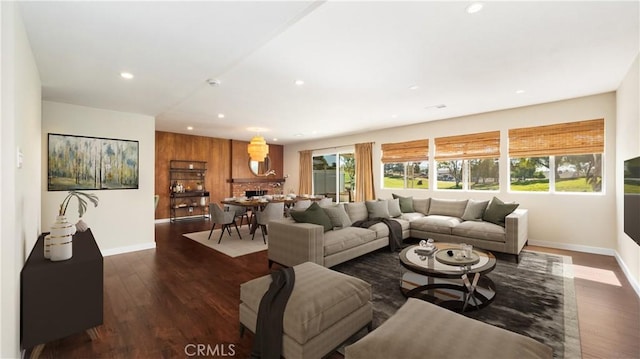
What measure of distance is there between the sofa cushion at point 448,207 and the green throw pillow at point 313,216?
8.70 ft

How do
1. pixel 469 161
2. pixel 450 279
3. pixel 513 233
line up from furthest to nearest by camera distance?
pixel 469 161 < pixel 513 233 < pixel 450 279

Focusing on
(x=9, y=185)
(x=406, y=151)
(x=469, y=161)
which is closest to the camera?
(x=9, y=185)

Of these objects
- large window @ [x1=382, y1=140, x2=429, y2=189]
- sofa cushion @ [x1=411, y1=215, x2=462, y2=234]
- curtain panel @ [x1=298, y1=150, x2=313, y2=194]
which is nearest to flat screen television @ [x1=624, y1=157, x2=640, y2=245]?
sofa cushion @ [x1=411, y1=215, x2=462, y2=234]

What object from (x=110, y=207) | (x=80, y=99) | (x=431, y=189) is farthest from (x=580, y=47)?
(x=110, y=207)

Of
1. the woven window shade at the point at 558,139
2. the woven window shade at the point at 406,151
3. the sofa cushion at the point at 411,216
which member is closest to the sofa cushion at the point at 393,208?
the sofa cushion at the point at 411,216

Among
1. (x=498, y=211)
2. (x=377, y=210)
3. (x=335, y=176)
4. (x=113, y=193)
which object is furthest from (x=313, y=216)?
(x=335, y=176)

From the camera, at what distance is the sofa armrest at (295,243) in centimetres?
337

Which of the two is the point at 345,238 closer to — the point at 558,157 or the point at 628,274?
the point at 628,274

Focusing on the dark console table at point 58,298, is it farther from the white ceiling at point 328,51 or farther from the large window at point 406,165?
the large window at point 406,165

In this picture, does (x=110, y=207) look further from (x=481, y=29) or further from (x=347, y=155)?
(x=347, y=155)

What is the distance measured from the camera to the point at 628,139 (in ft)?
11.3

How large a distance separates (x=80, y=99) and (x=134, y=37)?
8.21ft

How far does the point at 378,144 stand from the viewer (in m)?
7.55

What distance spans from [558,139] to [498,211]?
5.74ft
